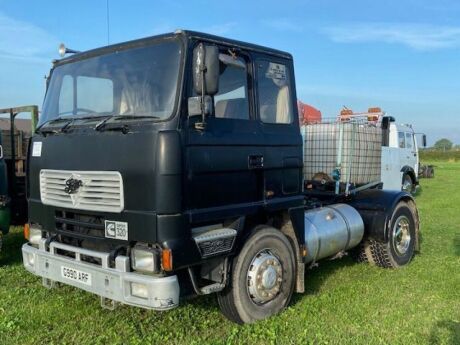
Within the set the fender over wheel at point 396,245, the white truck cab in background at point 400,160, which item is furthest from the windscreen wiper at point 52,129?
the white truck cab in background at point 400,160

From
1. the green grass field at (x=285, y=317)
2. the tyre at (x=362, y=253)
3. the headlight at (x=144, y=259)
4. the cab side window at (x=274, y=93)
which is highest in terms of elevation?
the cab side window at (x=274, y=93)

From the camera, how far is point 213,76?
155 inches

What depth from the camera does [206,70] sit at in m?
3.94

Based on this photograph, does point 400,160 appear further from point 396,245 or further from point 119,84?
point 119,84

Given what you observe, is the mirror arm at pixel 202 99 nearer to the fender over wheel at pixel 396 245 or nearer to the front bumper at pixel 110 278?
the front bumper at pixel 110 278

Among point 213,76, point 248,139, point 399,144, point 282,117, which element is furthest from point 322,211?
point 399,144

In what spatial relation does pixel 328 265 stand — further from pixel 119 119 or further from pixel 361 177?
pixel 119 119

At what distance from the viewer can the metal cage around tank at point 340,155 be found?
292 inches

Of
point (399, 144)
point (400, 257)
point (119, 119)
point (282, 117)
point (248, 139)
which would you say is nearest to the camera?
point (119, 119)

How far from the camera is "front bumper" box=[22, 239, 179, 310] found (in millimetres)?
3840

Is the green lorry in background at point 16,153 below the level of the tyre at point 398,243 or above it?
above

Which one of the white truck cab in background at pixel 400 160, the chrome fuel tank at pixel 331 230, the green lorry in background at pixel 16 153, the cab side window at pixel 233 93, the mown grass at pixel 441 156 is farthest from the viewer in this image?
the mown grass at pixel 441 156

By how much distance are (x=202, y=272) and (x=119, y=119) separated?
152 centimetres

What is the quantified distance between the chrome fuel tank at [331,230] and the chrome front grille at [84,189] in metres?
2.44
